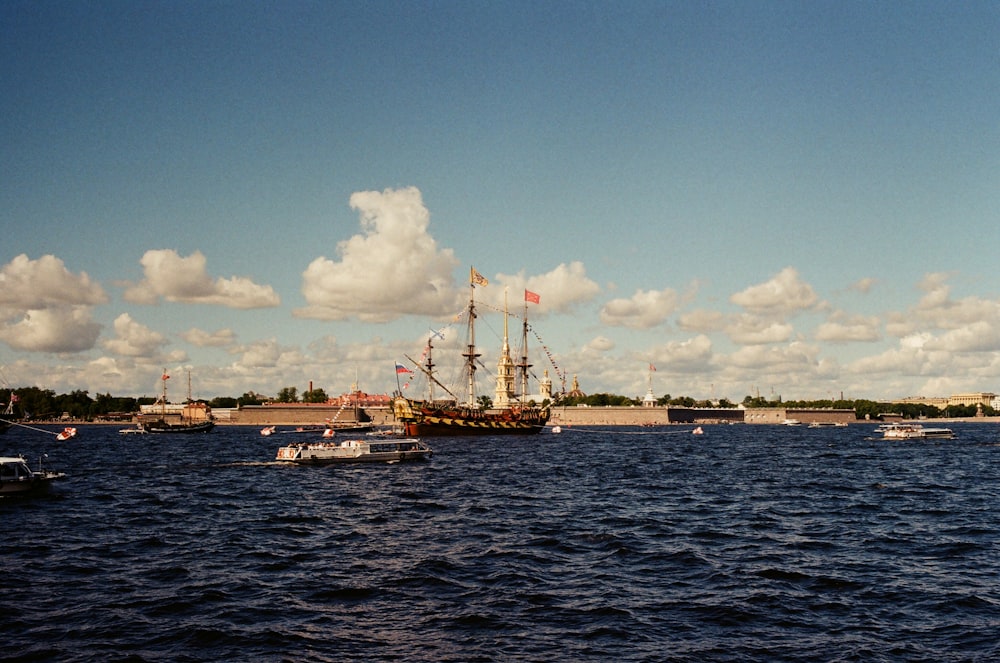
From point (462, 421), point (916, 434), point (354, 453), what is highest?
point (462, 421)

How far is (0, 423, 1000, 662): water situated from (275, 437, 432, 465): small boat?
20.7m

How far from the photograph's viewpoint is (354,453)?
74.1m

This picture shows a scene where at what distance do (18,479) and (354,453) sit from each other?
102 feet

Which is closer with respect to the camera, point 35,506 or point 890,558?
point 890,558

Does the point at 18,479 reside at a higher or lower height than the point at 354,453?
higher

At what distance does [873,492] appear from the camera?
163ft

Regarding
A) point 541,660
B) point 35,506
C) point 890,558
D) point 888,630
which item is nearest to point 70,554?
point 35,506

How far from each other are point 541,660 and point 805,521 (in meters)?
23.4

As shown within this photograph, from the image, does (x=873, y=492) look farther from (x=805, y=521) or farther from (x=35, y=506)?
(x=35, y=506)

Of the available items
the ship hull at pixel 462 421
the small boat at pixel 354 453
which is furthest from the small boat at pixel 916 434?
the small boat at pixel 354 453

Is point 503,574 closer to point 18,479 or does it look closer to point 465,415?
point 18,479

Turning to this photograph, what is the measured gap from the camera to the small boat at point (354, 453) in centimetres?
7231

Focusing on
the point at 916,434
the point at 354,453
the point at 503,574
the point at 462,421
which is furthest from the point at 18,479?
→ the point at 916,434

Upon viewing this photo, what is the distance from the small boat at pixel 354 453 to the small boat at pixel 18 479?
2570 centimetres
